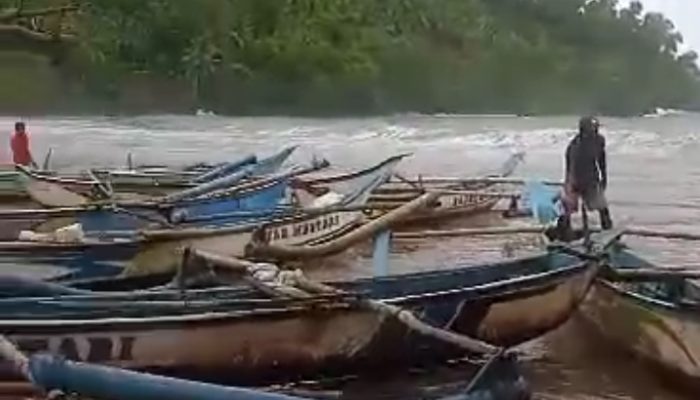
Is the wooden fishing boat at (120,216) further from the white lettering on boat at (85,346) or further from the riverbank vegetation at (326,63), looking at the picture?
the riverbank vegetation at (326,63)

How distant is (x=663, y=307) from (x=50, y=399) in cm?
465

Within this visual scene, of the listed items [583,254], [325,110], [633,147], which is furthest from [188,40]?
[583,254]

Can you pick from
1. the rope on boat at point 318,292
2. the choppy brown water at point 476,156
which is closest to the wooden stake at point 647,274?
the choppy brown water at point 476,156

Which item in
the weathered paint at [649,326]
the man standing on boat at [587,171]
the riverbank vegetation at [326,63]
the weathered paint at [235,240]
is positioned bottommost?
the weathered paint at [649,326]

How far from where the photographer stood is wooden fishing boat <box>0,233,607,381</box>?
25.7ft

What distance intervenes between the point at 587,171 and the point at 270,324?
5.21 meters

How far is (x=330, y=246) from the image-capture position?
10.8m

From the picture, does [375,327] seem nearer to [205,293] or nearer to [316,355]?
[316,355]

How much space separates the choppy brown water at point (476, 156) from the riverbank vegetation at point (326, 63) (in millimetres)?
4456

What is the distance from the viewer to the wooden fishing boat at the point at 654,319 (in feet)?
29.5

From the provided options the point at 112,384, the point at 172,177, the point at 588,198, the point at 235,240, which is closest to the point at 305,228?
the point at 235,240

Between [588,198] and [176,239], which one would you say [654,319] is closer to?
[588,198]

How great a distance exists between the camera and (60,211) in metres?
13.1

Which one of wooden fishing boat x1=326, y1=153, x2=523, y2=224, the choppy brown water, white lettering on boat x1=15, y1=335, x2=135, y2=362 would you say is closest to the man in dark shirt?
the choppy brown water
